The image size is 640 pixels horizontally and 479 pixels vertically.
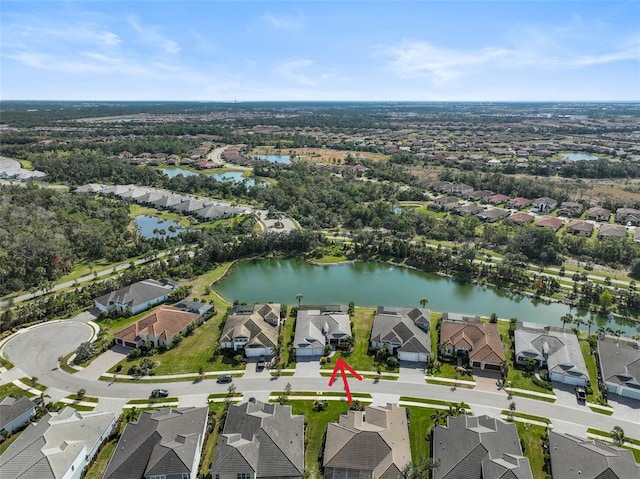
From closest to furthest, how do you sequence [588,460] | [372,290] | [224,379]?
[588,460] → [224,379] → [372,290]

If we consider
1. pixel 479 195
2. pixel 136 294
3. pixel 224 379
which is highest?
pixel 479 195

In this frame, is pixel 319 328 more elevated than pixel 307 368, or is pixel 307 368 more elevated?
pixel 319 328

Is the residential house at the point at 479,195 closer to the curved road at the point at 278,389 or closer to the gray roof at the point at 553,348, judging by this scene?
the gray roof at the point at 553,348

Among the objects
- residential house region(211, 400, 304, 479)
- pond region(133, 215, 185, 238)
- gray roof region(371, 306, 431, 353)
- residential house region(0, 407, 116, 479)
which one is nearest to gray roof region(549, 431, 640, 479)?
gray roof region(371, 306, 431, 353)

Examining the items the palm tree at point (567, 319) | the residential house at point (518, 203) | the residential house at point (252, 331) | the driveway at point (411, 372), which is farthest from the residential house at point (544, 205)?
the residential house at point (252, 331)

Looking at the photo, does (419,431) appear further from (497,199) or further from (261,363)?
(497,199)

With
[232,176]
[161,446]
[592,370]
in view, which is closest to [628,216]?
[592,370]
